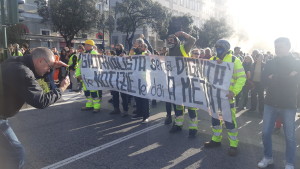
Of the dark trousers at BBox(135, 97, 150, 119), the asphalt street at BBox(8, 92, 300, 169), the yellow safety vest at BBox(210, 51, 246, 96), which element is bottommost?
the asphalt street at BBox(8, 92, 300, 169)

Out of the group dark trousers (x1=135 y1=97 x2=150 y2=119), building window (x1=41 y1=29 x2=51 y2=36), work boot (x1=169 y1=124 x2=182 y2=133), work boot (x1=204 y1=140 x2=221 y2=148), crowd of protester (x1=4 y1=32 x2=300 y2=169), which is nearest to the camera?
crowd of protester (x1=4 y1=32 x2=300 y2=169)

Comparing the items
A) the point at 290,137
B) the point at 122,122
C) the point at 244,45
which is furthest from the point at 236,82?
the point at 244,45

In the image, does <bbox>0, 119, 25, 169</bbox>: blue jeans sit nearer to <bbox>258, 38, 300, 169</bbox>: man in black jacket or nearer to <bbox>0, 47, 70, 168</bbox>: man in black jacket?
<bbox>0, 47, 70, 168</bbox>: man in black jacket

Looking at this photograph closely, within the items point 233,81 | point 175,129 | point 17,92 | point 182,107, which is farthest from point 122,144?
point 17,92

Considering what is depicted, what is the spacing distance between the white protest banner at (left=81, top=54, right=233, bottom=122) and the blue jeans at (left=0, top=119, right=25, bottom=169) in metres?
3.44

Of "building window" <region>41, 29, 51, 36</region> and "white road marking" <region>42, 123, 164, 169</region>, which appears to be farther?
"building window" <region>41, 29, 51, 36</region>

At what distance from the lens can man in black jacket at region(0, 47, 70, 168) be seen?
8.97 feet

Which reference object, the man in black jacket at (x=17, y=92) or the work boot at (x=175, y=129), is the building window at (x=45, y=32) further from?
the man in black jacket at (x=17, y=92)

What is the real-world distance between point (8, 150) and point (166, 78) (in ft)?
12.8

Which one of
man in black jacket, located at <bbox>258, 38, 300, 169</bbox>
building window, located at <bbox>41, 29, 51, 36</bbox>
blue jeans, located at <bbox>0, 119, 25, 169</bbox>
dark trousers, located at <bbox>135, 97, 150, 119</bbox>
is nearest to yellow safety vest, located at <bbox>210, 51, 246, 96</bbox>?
man in black jacket, located at <bbox>258, 38, 300, 169</bbox>

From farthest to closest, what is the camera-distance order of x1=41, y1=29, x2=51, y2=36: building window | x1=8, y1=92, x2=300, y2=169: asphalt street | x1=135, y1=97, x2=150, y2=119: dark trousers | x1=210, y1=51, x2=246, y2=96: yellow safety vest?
x1=41, y1=29, x2=51, y2=36: building window < x1=135, y1=97, x2=150, y2=119: dark trousers < x1=210, y1=51, x2=246, y2=96: yellow safety vest < x1=8, y1=92, x2=300, y2=169: asphalt street

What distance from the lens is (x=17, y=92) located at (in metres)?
2.78

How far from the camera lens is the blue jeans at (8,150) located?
2.80 meters

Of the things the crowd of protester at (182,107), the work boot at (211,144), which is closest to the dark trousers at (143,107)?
the crowd of protester at (182,107)
